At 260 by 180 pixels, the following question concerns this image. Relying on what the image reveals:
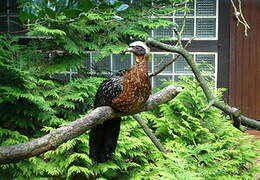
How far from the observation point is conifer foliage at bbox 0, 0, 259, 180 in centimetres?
326

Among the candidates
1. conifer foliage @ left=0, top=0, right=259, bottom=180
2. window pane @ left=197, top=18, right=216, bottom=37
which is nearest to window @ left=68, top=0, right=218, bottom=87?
window pane @ left=197, top=18, right=216, bottom=37

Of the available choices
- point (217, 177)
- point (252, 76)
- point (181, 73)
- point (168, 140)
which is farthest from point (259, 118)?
point (217, 177)

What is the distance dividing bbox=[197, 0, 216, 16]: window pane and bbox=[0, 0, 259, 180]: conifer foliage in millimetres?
937

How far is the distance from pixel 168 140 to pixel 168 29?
167 centimetres

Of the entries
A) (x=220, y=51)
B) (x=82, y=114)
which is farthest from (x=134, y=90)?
(x=220, y=51)

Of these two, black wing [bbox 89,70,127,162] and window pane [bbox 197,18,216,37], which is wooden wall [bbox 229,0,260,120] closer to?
window pane [bbox 197,18,216,37]

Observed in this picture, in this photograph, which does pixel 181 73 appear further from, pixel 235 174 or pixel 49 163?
pixel 49 163

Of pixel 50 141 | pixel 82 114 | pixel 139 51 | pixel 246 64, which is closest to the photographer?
pixel 50 141

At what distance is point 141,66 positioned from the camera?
5.01 ft

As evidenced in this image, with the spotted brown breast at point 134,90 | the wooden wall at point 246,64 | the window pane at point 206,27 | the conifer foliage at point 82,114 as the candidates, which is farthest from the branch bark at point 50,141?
the wooden wall at point 246,64

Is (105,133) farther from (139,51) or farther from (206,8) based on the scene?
(206,8)

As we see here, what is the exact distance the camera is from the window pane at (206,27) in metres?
5.01

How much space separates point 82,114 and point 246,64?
261 cm

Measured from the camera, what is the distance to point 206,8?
16.5ft
